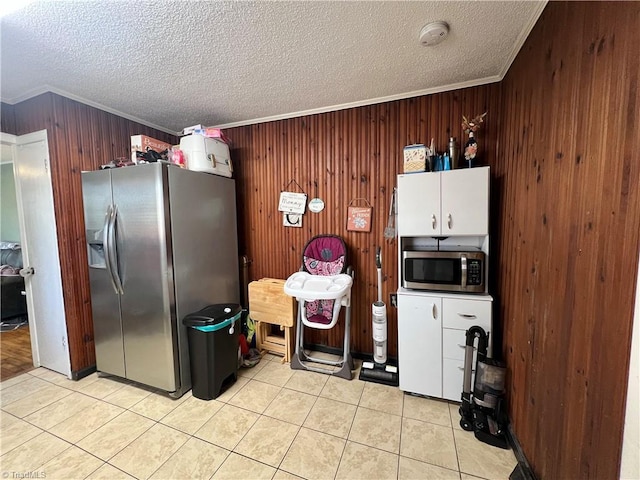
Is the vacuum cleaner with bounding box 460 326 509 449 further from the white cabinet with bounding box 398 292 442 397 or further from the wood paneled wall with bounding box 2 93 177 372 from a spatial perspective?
the wood paneled wall with bounding box 2 93 177 372

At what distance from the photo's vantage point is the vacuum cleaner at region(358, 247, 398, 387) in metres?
2.25

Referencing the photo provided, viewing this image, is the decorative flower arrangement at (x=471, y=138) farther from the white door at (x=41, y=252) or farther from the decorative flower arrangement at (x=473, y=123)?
the white door at (x=41, y=252)

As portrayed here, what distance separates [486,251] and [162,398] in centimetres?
297

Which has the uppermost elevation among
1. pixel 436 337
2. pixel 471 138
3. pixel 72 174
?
pixel 471 138

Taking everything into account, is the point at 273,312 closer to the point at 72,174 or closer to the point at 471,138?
the point at 72,174

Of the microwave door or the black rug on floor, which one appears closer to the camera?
the microwave door

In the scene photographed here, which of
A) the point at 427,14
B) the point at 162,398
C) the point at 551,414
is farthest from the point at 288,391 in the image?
the point at 427,14

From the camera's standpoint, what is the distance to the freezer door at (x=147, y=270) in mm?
1985

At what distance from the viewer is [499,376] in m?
1.68

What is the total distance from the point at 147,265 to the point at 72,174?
125 centimetres

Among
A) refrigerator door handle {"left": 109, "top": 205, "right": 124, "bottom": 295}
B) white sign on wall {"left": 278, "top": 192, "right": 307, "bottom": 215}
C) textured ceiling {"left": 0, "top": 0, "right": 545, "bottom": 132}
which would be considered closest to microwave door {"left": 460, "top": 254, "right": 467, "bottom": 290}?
textured ceiling {"left": 0, "top": 0, "right": 545, "bottom": 132}

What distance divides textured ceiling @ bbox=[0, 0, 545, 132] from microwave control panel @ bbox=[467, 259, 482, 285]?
59.2 inches

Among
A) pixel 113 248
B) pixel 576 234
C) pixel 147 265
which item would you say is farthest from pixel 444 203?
pixel 113 248

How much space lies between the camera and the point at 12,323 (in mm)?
3633
